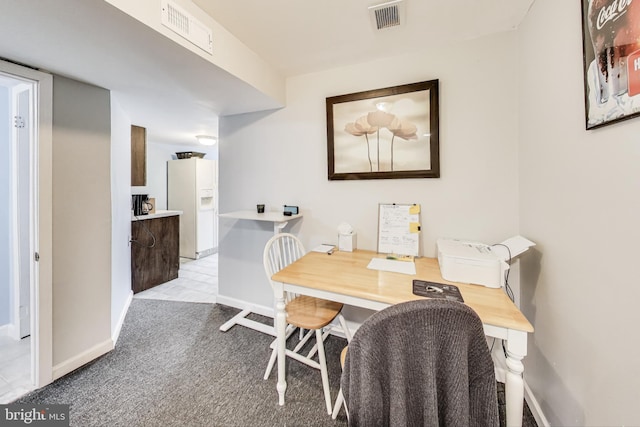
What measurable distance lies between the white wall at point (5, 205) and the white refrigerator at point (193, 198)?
8.04 feet

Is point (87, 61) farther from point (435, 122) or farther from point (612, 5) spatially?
point (612, 5)

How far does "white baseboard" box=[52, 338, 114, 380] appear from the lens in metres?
1.67

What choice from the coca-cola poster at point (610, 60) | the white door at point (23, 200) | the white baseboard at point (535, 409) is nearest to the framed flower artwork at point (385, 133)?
the coca-cola poster at point (610, 60)

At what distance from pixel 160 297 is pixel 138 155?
177cm

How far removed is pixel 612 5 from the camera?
84cm

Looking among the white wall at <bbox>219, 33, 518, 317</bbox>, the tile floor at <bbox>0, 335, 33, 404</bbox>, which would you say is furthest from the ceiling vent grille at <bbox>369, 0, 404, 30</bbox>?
the tile floor at <bbox>0, 335, 33, 404</bbox>

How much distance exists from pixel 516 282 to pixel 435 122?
128 centimetres

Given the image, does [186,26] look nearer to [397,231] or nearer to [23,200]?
[397,231]

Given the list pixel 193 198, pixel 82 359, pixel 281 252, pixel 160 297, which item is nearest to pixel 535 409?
pixel 281 252

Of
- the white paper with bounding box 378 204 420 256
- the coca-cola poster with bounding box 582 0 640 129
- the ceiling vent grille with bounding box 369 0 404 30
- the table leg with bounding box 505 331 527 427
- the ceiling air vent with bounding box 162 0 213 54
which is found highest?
the ceiling vent grille with bounding box 369 0 404 30

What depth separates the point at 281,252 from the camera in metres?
2.11

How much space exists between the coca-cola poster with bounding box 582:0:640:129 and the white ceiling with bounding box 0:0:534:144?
0.71 meters

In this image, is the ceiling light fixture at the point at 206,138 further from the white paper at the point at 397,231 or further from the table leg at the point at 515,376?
the table leg at the point at 515,376

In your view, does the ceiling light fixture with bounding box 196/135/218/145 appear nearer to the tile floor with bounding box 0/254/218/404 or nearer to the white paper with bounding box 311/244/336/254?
the tile floor with bounding box 0/254/218/404
